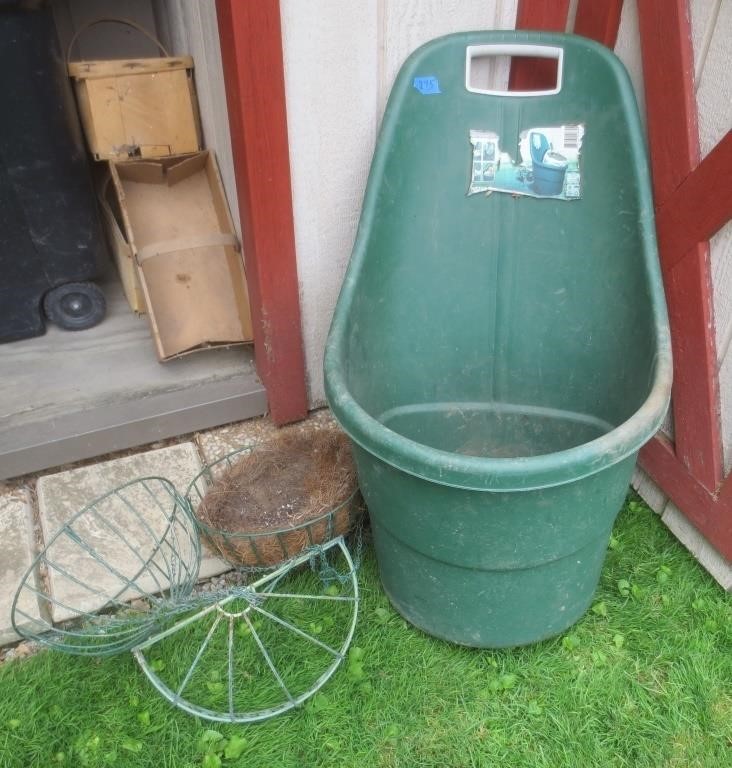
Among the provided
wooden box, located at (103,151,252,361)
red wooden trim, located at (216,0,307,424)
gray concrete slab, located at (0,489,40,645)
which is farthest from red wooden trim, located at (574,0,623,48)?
gray concrete slab, located at (0,489,40,645)

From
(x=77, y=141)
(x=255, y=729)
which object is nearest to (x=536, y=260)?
(x=255, y=729)

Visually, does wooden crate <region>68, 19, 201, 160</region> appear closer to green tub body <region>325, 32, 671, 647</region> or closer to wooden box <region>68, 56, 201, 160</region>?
wooden box <region>68, 56, 201, 160</region>

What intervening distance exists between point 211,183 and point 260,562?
121cm

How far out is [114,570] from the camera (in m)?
1.51

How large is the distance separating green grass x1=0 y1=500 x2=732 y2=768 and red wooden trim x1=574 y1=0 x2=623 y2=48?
4.34ft

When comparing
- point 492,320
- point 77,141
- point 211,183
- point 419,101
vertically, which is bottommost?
point 492,320

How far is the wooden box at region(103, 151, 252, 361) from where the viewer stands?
81.7 inches

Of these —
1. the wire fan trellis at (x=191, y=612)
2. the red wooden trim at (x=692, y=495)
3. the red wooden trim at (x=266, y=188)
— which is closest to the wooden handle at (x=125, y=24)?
the red wooden trim at (x=266, y=188)

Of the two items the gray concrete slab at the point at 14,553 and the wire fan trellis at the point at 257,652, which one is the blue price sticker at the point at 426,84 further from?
the gray concrete slab at the point at 14,553

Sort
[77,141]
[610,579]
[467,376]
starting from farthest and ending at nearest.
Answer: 1. [77,141]
2. [467,376]
3. [610,579]

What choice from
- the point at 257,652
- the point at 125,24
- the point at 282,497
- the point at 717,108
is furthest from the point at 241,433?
the point at 125,24

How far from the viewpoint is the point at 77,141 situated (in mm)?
2059

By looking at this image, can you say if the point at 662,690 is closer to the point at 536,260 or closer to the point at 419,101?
the point at 536,260

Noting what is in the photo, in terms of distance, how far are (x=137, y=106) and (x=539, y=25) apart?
3.77 ft
